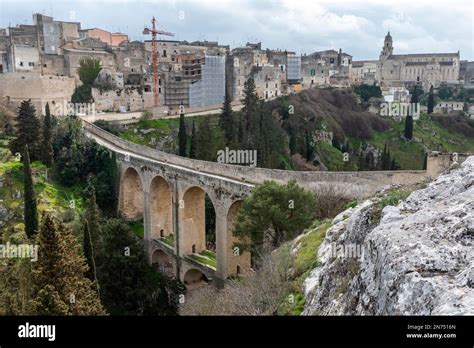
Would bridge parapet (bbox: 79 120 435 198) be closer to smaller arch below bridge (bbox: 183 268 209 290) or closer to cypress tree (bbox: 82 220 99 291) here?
smaller arch below bridge (bbox: 183 268 209 290)

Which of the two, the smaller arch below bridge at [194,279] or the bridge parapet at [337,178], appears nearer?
the bridge parapet at [337,178]

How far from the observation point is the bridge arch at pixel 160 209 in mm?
23969

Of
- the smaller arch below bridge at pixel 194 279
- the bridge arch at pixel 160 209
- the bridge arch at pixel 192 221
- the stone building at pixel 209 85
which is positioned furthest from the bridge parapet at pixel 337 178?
the stone building at pixel 209 85

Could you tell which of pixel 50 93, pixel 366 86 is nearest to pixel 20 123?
pixel 50 93

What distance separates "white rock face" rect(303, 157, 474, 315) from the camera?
11.8 ft

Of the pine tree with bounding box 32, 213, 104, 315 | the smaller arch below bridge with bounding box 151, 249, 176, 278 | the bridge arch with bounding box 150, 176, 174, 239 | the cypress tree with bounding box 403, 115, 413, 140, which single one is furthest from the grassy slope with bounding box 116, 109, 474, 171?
the pine tree with bounding box 32, 213, 104, 315

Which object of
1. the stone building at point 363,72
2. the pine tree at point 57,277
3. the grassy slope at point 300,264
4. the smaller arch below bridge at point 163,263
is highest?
the stone building at point 363,72

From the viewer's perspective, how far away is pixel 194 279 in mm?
21703

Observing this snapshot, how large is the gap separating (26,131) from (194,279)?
12.9 m

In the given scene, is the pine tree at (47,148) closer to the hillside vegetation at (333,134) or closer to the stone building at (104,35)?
the hillside vegetation at (333,134)

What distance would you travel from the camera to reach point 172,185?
70.5 feet

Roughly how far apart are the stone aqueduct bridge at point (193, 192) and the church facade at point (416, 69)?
217 ft

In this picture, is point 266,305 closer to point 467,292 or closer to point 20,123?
point 467,292
